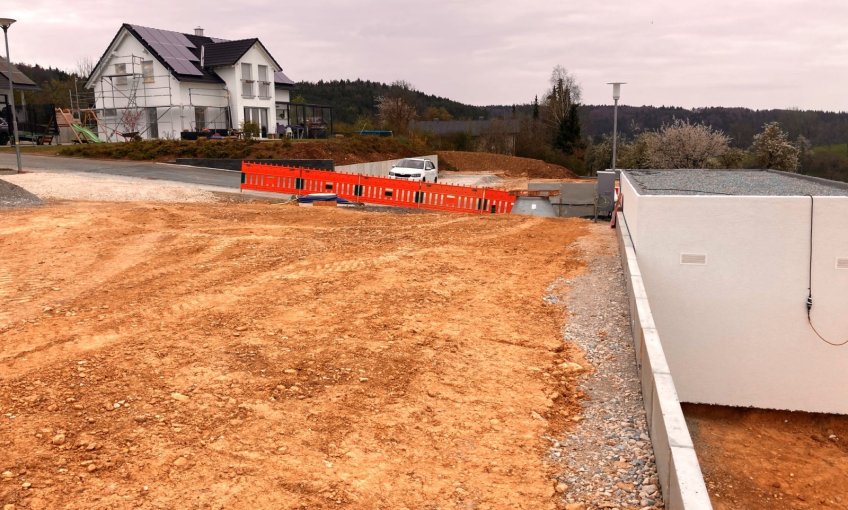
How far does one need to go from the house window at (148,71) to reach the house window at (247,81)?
18.8ft

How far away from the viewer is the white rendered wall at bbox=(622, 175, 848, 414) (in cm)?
1144

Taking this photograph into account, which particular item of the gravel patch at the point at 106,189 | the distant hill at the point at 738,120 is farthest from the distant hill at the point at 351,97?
the gravel patch at the point at 106,189

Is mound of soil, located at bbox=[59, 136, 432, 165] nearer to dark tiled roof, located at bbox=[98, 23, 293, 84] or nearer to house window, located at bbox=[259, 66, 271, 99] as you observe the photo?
Answer: dark tiled roof, located at bbox=[98, 23, 293, 84]

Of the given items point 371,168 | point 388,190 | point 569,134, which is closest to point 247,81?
point 371,168

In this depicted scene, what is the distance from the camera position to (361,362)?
7.27 metres

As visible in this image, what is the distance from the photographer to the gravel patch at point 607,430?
5020 millimetres

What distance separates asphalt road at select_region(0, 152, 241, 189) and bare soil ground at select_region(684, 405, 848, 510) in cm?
1914

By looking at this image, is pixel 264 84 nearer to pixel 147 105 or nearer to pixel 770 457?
pixel 147 105

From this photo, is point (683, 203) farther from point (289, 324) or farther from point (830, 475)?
point (289, 324)

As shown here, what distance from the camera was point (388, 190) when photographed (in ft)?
72.6

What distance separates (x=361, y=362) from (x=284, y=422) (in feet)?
5.08

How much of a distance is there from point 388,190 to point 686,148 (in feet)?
110

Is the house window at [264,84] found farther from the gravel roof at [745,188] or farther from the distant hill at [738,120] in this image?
the distant hill at [738,120]

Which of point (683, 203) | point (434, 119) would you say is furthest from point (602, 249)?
point (434, 119)
